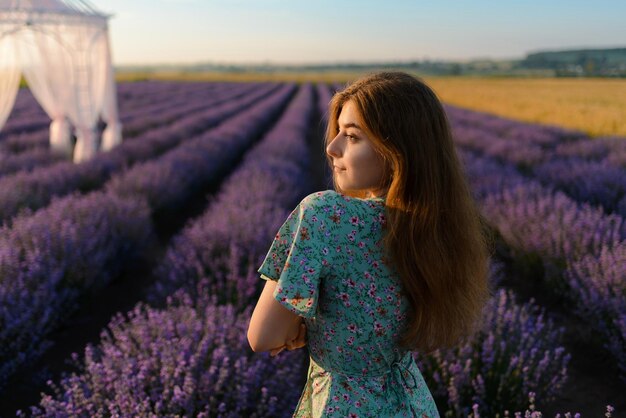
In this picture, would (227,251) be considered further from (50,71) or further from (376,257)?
(50,71)

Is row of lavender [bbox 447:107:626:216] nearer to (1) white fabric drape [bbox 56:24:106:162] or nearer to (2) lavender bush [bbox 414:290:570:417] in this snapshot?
(2) lavender bush [bbox 414:290:570:417]

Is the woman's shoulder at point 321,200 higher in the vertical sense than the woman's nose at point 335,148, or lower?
lower

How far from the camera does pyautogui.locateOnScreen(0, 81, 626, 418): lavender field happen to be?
190 centimetres

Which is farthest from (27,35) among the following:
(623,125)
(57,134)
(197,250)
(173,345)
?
(623,125)

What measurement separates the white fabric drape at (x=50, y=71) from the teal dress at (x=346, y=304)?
8.14 meters

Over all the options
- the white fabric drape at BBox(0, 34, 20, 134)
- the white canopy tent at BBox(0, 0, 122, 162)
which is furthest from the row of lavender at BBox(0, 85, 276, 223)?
the white fabric drape at BBox(0, 34, 20, 134)

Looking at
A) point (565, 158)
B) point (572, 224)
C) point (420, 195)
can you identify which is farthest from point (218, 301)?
point (565, 158)

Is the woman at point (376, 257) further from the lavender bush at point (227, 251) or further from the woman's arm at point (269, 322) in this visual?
the lavender bush at point (227, 251)

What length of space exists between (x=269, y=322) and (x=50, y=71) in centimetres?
860

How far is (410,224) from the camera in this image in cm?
91

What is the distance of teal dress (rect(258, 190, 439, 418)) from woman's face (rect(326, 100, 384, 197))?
0.06m

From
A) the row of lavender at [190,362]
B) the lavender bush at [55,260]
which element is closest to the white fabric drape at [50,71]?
the lavender bush at [55,260]

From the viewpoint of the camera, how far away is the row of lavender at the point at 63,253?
263cm

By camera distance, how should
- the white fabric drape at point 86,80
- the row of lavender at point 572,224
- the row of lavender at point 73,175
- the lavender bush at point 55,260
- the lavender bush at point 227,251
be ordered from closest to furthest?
1. the lavender bush at point 55,260
2. the row of lavender at point 572,224
3. the lavender bush at point 227,251
4. the row of lavender at point 73,175
5. the white fabric drape at point 86,80
